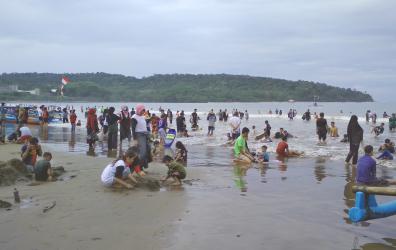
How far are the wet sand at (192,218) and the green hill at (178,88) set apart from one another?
143 metres

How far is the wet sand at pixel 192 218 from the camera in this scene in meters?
6.32

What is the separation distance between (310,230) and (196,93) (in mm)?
164508

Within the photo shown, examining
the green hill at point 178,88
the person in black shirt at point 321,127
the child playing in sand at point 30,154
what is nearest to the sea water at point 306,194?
the child playing in sand at point 30,154

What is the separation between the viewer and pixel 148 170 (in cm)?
1235

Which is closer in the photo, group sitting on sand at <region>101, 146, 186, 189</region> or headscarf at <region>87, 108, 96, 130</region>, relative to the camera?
group sitting on sand at <region>101, 146, 186, 189</region>

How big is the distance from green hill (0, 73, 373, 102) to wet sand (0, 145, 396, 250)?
143m

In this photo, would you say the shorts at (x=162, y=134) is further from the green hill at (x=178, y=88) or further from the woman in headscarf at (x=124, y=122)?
the green hill at (x=178, y=88)

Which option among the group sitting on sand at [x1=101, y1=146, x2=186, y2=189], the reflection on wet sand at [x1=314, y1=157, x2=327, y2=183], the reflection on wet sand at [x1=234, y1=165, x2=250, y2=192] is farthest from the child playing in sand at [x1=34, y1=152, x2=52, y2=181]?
the reflection on wet sand at [x1=314, y1=157, x2=327, y2=183]

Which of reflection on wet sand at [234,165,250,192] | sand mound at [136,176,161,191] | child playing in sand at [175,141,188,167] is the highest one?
child playing in sand at [175,141,188,167]

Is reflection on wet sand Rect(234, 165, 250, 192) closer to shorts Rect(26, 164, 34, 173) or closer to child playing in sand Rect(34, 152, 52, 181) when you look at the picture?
child playing in sand Rect(34, 152, 52, 181)

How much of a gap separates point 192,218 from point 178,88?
16802 centimetres

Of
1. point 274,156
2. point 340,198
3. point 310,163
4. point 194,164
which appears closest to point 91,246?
point 340,198

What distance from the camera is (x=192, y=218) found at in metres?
7.50

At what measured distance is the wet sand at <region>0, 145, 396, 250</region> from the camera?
6320 mm
